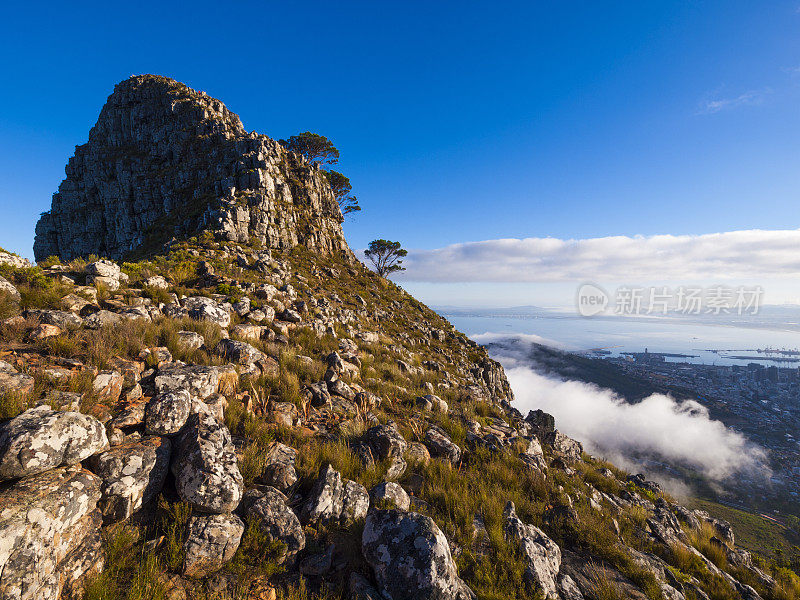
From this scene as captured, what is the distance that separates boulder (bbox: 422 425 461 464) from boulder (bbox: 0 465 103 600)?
221 inches

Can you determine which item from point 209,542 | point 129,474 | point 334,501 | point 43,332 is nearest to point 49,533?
point 129,474

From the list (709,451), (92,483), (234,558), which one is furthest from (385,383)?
(709,451)

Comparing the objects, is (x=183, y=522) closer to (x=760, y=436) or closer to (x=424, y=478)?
(x=424, y=478)

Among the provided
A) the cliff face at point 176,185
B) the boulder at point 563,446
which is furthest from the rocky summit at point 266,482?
the cliff face at point 176,185

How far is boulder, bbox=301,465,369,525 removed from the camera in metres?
4.07

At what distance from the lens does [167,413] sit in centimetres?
426

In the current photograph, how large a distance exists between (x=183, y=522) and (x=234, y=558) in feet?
2.42

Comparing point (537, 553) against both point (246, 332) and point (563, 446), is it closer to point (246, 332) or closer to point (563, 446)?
point (563, 446)

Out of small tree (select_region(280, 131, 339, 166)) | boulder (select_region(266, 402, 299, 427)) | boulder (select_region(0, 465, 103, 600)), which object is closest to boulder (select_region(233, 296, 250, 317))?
boulder (select_region(266, 402, 299, 427))

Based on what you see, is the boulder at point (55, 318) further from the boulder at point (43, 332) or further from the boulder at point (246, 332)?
the boulder at point (246, 332)

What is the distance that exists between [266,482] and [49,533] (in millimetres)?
2198

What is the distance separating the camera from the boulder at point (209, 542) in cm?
308

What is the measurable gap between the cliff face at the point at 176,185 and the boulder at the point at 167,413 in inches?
932

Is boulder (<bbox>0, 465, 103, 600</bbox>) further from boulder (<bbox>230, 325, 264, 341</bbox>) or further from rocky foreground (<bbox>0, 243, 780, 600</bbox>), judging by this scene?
boulder (<bbox>230, 325, 264, 341</bbox>)
